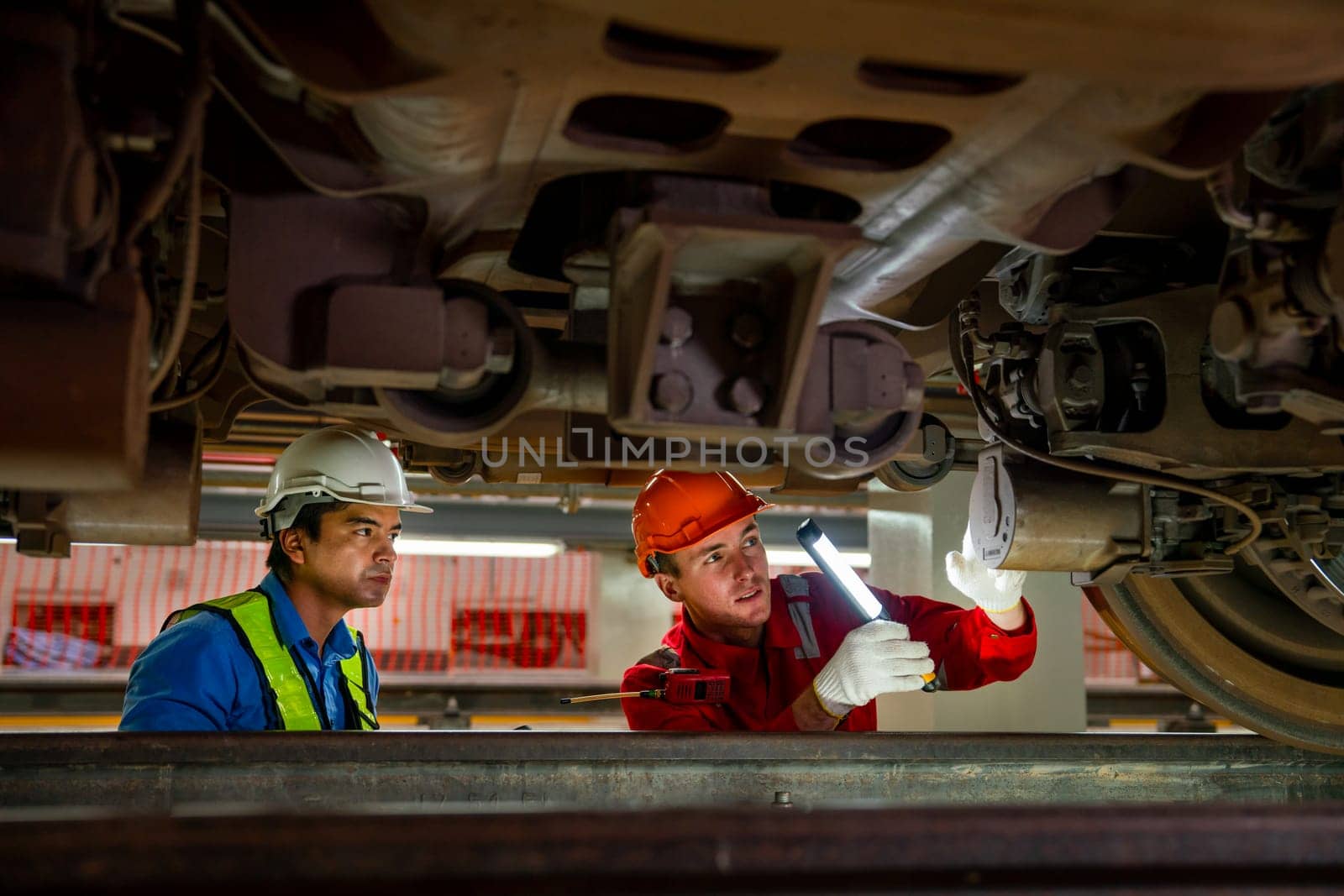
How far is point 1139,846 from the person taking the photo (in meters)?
1.29

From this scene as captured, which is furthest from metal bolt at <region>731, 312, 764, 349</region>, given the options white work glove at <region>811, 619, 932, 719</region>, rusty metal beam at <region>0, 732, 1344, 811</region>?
white work glove at <region>811, 619, 932, 719</region>

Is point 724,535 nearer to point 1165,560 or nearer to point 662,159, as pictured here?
point 1165,560

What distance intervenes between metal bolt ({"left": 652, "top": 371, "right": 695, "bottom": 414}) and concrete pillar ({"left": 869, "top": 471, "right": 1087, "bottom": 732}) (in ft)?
14.3

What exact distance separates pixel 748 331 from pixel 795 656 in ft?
8.34

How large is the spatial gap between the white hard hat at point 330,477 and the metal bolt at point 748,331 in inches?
93.1

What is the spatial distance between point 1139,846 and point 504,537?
7.32m

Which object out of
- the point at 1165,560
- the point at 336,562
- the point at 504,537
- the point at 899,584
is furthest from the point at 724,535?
the point at 504,537

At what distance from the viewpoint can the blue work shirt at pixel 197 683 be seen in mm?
3080

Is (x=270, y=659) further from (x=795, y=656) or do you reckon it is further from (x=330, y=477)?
(x=795, y=656)

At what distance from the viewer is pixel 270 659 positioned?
341 cm

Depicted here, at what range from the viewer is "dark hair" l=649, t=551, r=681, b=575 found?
4.07 metres

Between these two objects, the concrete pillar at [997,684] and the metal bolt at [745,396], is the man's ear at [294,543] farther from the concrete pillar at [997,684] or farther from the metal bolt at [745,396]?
the concrete pillar at [997,684]

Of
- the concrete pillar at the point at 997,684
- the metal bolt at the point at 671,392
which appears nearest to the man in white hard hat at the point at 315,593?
the metal bolt at the point at 671,392

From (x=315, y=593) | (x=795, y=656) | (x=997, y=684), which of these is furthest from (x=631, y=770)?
(x=997, y=684)
